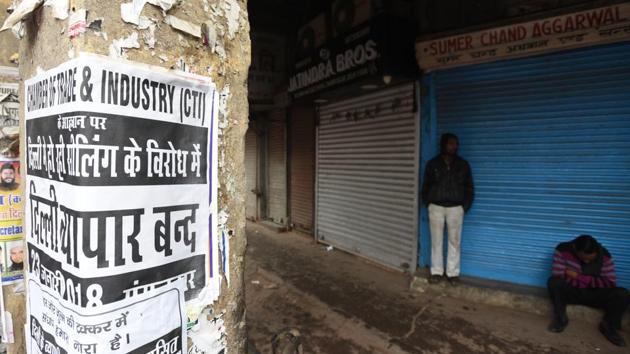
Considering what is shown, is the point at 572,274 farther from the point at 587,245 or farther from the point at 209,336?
the point at 209,336

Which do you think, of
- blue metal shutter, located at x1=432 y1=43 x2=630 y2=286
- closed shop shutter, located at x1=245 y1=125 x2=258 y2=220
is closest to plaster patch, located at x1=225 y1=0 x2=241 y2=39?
blue metal shutter, located at x1=432 y1=43 x2=630 y2=286

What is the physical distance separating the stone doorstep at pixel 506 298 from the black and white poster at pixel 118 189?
4152 mm

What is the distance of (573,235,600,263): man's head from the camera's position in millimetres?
3420

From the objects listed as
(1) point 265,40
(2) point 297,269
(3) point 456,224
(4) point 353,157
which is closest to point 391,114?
(4) point 353,157

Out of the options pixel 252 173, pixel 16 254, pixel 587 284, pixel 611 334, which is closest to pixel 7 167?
pixel 16 254

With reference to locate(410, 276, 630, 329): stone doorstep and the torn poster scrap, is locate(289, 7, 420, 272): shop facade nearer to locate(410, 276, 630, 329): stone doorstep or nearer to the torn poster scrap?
locate(410, 276, 630, 329): stone doorstep

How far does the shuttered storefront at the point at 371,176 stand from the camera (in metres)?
5.29

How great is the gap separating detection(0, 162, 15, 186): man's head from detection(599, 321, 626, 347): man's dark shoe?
498 centimetres

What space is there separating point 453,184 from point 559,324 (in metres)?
1.86

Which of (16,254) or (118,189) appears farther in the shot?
(16,254)

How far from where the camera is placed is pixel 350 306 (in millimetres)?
4324

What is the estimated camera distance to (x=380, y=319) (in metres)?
3.97

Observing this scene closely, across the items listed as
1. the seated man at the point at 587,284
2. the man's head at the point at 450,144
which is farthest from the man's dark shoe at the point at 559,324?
the man's head at the point at 450,144

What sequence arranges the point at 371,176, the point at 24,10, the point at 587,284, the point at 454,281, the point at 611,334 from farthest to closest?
the point at 371,176
the point at 454,281
the point at 587,284
the point at 611,334
the point at 24,10
